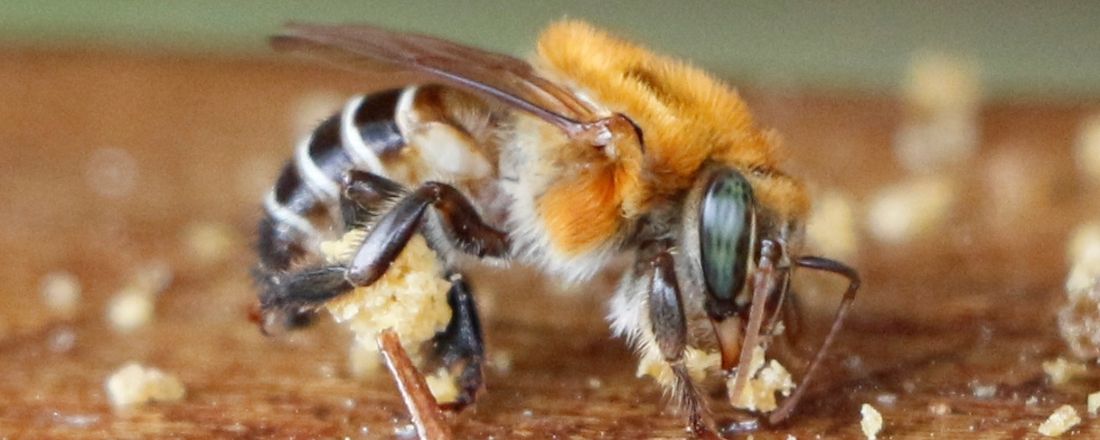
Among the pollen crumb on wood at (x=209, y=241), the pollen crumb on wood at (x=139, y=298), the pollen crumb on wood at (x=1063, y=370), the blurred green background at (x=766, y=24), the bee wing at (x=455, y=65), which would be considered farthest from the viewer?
the blurred green background at (x=766, y=24)

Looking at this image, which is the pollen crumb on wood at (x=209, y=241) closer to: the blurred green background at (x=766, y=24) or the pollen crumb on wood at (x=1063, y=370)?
the pollen crumb on wood at (x=1063, y=370)

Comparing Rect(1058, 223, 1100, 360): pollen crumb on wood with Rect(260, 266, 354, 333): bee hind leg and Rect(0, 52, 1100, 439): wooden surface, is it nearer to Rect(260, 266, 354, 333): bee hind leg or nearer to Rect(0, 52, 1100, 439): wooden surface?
Rect(0, 52, 1100, 439): wooden surface

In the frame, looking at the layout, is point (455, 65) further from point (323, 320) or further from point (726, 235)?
point (323, 320)

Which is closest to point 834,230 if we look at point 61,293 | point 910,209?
point 910,209

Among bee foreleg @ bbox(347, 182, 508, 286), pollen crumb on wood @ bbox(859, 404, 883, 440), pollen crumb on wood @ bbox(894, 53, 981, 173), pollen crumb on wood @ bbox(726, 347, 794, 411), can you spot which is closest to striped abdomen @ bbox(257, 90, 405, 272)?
bee foreleg @ bbox(347, 182, 508, 286)

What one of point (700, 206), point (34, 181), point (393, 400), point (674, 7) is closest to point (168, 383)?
point (393, 400)

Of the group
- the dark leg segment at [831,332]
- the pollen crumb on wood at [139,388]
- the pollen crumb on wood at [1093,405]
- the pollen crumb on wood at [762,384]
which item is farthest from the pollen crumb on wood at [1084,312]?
the pollen crumb on wood at [139,388]
